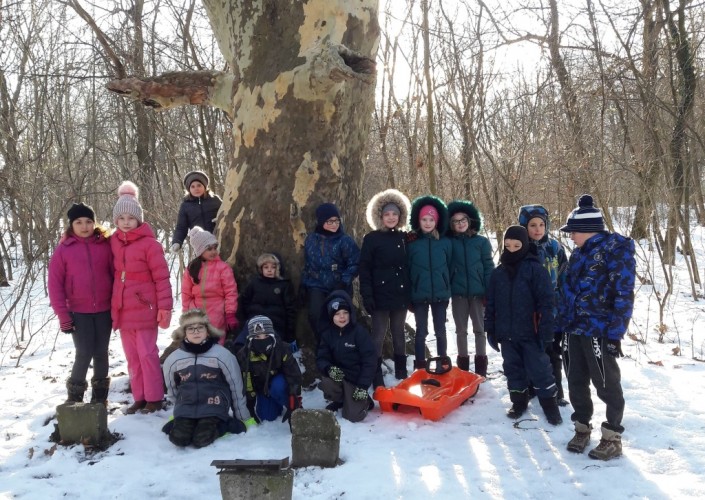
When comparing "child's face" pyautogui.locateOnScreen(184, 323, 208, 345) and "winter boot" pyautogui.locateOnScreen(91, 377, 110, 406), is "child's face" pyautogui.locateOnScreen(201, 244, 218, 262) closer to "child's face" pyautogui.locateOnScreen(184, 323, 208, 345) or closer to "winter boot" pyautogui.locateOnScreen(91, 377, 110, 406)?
"child's face" pyautogui.locateOnScreen(184, 323, 208, 345)

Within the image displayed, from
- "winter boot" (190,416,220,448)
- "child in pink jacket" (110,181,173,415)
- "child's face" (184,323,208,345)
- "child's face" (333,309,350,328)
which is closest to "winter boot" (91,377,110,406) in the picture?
"child in pink jacket" (110,181,173,415)

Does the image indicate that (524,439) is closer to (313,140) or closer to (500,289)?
(500,289)

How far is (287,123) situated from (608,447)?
3456 millimetres

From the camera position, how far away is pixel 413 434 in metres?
3.72

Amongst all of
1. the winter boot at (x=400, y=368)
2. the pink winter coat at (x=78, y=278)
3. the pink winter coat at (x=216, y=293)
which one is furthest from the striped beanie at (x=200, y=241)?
the winter boot at (x=400, y=368)

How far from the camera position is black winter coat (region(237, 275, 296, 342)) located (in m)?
4.44

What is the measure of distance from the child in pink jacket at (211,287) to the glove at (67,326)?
84 centimetres

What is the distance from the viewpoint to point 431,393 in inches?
165

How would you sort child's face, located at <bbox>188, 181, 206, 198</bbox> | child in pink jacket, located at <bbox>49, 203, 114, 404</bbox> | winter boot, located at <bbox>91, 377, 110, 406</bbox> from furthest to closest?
child's face, located at <bbox>188, 181, 206, 198</bbox> < winter boot, located at <bbox>91, 377, 110, 406</bbox> < child in pink jacket, located at <bbox>49, 203, 114, 404</bbox>

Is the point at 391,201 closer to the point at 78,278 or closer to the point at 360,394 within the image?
the point at 360,394

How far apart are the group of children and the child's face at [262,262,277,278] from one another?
1 centimetres

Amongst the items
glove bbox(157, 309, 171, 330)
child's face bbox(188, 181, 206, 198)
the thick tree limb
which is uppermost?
the thick tree limb

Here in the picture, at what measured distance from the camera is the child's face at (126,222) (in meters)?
4.08

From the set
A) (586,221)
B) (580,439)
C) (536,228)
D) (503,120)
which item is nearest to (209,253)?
(536,228)
